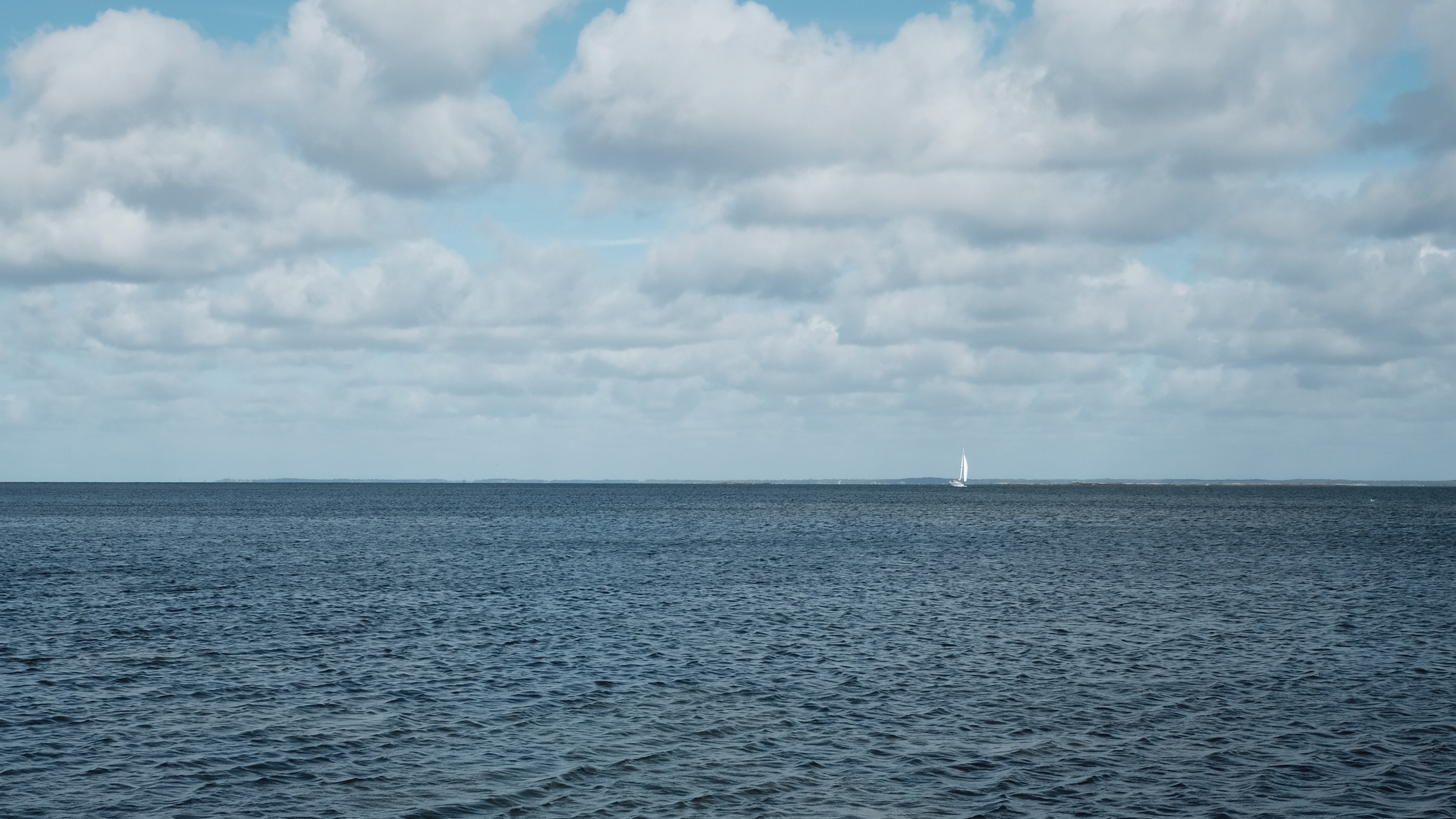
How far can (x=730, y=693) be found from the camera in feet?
128

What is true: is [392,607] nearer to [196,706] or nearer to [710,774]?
[196,706]

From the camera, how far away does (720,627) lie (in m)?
55.3

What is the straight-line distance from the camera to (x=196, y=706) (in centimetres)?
3728

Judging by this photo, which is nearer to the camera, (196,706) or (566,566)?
(196,706)

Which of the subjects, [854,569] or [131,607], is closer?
[131,607]

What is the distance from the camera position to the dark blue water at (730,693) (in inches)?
1097

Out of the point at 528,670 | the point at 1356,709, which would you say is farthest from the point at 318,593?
the point at 1356,709

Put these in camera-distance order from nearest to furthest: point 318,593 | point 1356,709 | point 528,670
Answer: point 1356,709 → point 528,670 → point 318,593

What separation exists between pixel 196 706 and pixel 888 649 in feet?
86.9

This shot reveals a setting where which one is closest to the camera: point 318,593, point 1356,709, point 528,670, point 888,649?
point 1356,709

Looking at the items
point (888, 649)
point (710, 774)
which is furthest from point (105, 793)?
point (888, 649)

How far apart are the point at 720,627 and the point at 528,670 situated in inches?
542

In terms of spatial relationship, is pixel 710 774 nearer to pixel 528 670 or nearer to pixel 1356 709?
pixel 528 670

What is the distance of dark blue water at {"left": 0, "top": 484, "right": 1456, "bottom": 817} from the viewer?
27.9 metres
